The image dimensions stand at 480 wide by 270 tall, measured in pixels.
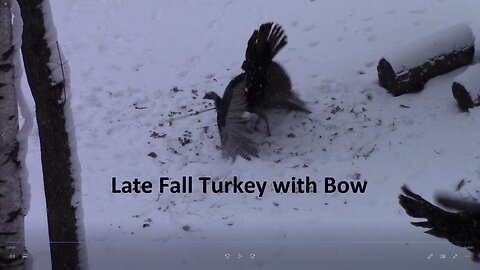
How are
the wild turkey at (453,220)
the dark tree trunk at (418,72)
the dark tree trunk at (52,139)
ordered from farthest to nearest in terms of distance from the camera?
the dark tree trunk at (418,72), the wild turkey at (453,220), the dark tree trunk at (52,139)

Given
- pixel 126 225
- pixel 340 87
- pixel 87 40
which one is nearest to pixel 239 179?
pixel 126 225

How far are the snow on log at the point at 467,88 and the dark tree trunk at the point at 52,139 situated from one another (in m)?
2.39

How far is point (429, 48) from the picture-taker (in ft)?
12.8

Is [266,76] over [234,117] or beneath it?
over

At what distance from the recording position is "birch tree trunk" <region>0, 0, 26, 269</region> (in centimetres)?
159

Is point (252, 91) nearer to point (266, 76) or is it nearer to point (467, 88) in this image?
point (266, 76)

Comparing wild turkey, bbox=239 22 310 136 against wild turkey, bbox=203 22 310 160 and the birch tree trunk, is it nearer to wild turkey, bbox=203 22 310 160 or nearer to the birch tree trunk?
wild turkey, bbox=203 22 310 160

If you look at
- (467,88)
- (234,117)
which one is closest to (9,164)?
(234,117)

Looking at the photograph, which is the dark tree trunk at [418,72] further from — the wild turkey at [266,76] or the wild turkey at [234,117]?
the wild turkey at [234,117]

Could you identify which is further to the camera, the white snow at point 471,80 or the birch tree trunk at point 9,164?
the white snow at point 471,80

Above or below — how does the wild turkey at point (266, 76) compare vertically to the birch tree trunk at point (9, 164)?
above

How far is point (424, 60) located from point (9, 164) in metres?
2.88

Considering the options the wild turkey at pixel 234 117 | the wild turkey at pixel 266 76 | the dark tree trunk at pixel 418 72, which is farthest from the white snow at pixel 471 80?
the wild turkey at pixel 234 117

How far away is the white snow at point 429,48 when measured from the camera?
12.8 ft
